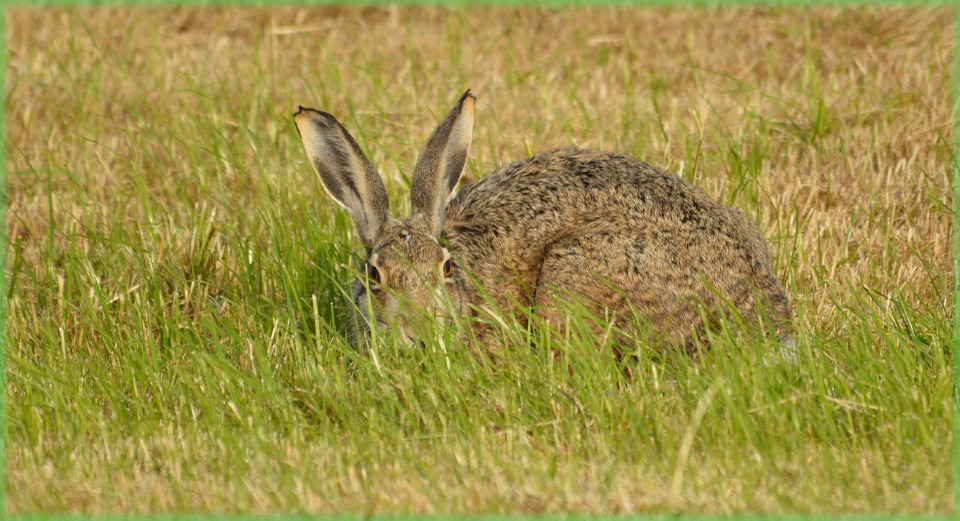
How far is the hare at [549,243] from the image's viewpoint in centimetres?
520

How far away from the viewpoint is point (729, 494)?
3.74m

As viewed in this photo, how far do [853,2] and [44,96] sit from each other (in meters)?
5.06

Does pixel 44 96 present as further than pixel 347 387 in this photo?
Yes

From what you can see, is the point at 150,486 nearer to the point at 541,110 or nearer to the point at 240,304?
the point at 240,304

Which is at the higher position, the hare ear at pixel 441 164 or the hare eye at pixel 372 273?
the hare ear at pixel 441 164

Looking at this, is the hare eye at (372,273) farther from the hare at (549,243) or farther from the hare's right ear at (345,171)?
the hare's right ear at (345,171)

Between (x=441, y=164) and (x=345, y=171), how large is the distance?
427 millimetres

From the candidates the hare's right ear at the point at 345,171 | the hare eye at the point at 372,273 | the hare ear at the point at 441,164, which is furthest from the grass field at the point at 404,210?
the hare ear at the point at 441,164

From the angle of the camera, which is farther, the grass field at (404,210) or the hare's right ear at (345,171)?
the hare's right ear at (345,171)

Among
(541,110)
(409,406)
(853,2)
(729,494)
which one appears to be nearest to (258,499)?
(409,406)

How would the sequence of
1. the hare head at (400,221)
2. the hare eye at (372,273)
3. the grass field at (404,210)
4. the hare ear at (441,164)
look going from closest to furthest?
the grass field at (404,210), the hare head at (400,221), the hare eye at (372,273), the hare ear at (441,164)

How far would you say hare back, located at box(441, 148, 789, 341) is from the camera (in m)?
5.21

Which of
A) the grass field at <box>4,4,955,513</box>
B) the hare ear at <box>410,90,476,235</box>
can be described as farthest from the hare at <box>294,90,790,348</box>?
the grass field at <box>4,4,955,513</box>

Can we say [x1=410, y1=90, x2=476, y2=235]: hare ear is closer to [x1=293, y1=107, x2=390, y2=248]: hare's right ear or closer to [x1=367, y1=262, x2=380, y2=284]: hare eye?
[x1=293, y1=107, x2=390, y2=248]: hare's right ear
